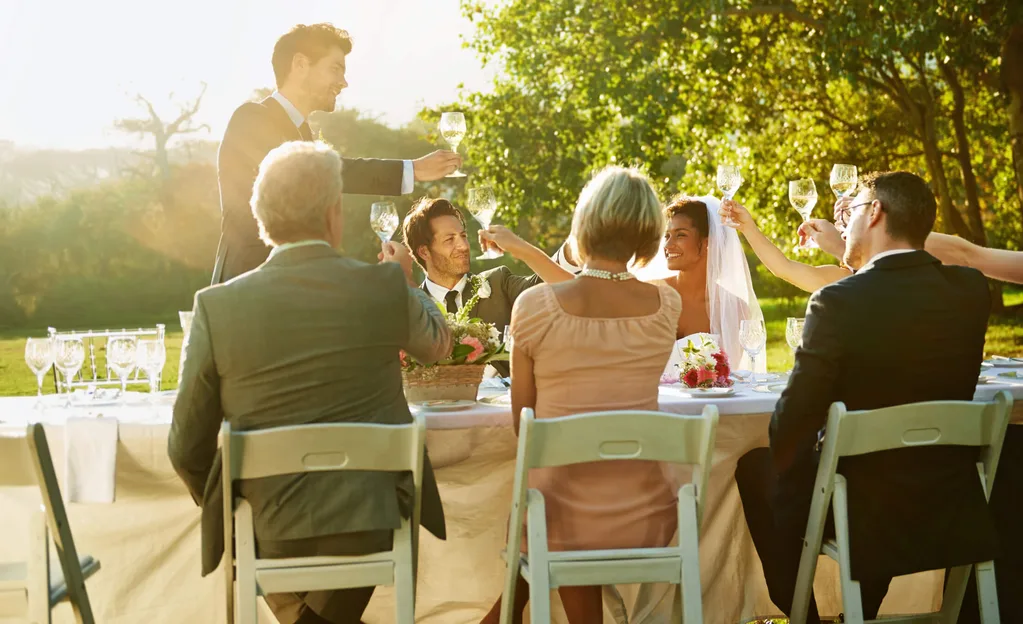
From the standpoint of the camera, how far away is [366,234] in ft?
62.3

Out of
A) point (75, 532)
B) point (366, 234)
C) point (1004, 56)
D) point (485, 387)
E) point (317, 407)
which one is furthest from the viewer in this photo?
point (366, 234)

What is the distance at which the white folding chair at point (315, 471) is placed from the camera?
2.37 meters

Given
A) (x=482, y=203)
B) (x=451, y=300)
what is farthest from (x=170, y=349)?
(x=482, y=203)

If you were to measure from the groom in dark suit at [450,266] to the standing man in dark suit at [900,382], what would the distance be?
215cm

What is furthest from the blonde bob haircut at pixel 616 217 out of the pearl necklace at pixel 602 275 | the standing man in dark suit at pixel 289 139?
the standing man in dark suit at pixel 289 139

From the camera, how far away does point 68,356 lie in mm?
3283

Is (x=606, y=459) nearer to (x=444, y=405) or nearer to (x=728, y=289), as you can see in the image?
(x=444, y=405)

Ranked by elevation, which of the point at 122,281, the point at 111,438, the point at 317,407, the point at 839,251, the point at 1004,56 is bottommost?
the point at 122,281

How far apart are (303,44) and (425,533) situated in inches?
79.2

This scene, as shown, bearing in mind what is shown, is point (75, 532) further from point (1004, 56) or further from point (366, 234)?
point (366, 234)

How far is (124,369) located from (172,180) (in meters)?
14.9

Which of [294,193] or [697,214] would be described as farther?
[697,214]

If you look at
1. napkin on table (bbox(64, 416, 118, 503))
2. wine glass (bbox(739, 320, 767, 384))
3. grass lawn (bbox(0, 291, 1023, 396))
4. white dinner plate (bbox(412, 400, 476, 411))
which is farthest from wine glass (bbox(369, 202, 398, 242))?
grass lawn (bbox(0, 291, 1023, 396))

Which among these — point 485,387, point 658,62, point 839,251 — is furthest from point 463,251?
point 658,62
